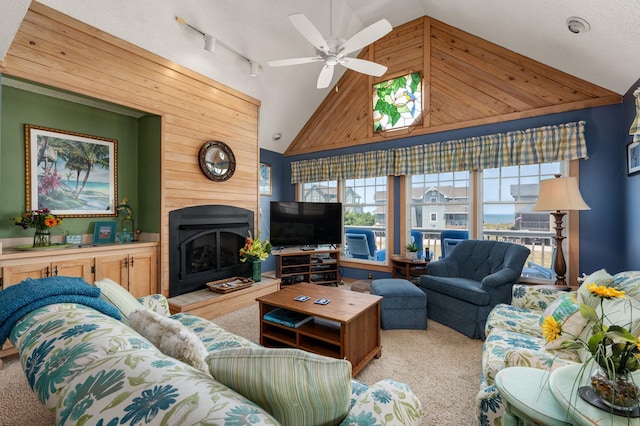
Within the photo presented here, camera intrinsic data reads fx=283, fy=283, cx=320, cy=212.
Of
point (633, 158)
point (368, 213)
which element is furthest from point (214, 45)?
point (633, 158)

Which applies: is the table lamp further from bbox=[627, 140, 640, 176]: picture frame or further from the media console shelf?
the media console shelf

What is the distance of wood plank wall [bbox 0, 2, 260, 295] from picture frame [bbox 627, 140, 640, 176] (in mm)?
4483

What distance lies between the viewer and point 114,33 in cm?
291

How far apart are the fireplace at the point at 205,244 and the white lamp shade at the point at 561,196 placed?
3754mm

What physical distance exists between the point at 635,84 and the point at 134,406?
175 inches

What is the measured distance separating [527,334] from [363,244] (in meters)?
2.94

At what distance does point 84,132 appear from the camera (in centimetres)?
323

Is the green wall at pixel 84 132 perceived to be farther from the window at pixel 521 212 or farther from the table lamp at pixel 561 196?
the window at pixel 521 212

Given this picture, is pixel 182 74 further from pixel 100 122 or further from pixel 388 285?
pixel 388 285

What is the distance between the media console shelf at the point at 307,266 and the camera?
15.2ft

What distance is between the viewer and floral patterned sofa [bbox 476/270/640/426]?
4.61ft

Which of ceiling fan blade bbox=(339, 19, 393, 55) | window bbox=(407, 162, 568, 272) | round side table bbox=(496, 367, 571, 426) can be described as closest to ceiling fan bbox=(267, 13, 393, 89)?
ceiling fan blade bbox=(339, 19, 393, 55)

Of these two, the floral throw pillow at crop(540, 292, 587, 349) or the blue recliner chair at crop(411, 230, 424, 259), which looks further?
the blue recliner chair at crop(411, 230, 424, 259)

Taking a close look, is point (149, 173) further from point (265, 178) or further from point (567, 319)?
point (567, 319)
